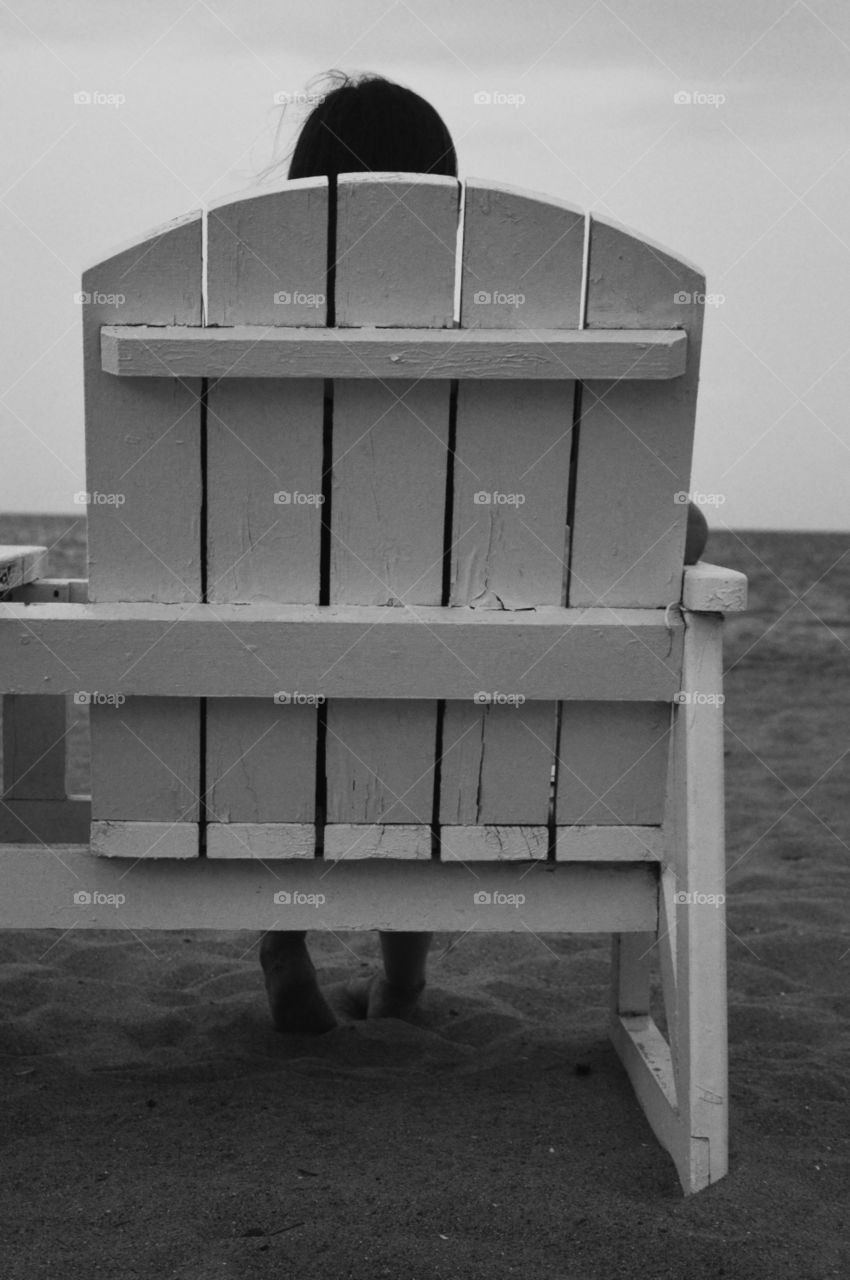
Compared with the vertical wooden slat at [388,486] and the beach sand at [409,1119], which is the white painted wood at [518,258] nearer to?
the vertical wooden slat at [388,486]

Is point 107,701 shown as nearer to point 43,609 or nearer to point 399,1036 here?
point 43,609

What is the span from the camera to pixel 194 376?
1.83 metres

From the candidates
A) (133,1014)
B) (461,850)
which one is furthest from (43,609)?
(133,1014)

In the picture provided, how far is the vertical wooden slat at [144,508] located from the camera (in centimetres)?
183

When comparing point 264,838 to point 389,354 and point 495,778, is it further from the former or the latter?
point 389,354

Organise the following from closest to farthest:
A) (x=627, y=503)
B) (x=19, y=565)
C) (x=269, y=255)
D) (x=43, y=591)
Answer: (x=269, y=255) → (x=627, y=503) → (x=19, y=565) → (x=43, y=591)

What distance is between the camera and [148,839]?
1963mm

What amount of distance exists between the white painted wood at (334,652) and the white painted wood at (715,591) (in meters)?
0.05

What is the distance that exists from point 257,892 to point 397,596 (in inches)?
21.0

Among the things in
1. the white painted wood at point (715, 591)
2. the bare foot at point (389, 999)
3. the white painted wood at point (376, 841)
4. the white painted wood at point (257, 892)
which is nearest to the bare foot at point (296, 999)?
the bare foot at point (389, 999)

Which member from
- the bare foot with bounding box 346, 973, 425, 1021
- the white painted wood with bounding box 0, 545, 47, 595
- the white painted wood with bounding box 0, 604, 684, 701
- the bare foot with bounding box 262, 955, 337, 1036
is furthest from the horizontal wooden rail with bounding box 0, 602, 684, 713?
the bare foot with bounding box 346, 973, 425, 1021

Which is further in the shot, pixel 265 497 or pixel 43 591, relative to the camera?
pixel 43 591

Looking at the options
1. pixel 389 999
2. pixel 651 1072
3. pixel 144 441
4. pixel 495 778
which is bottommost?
pixel 389 999

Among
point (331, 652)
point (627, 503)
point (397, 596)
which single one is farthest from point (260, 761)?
point (627, 503)
